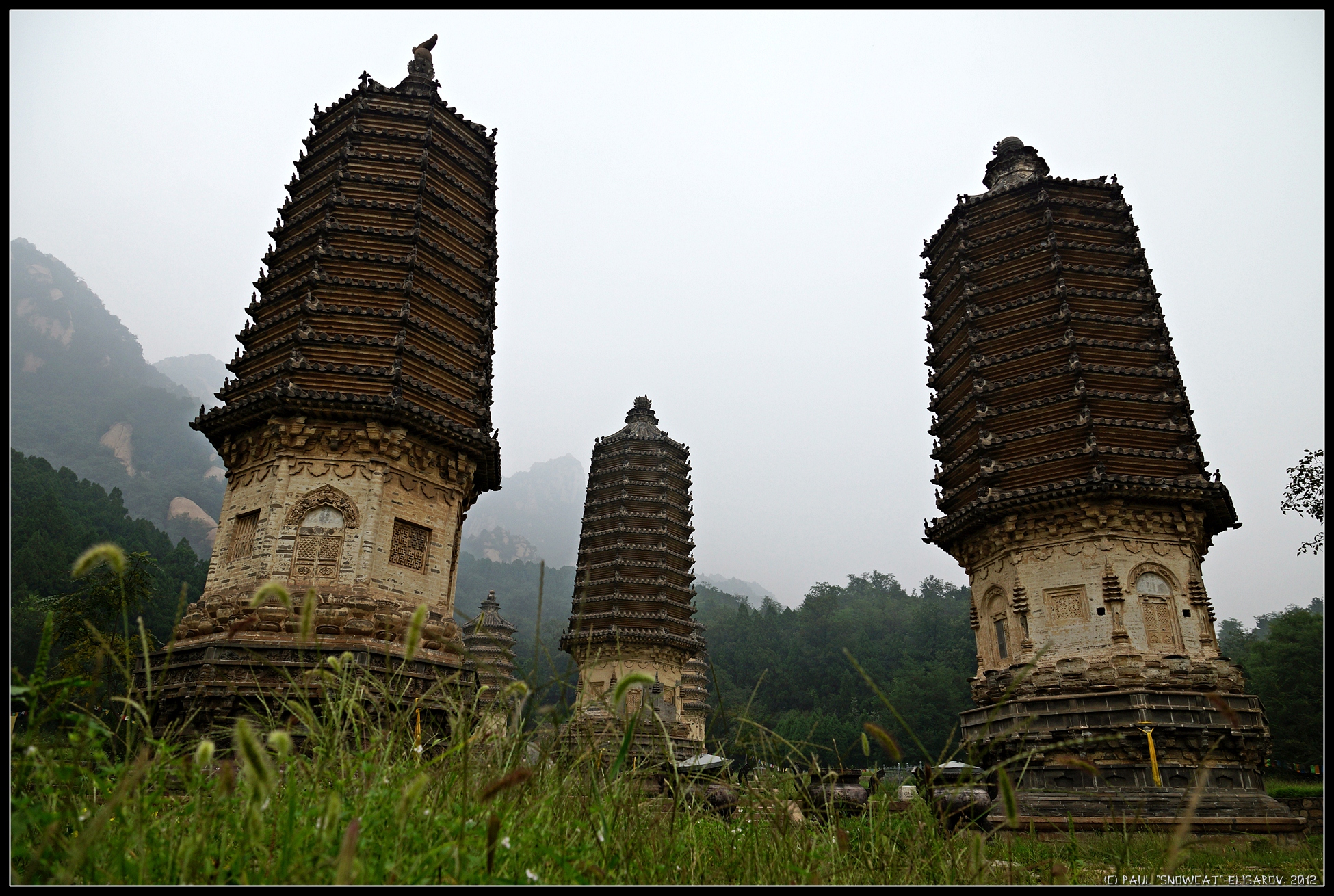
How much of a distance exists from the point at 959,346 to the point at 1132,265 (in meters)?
4.64

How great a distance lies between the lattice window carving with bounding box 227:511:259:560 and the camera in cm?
1345

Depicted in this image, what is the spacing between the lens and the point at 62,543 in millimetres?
43781

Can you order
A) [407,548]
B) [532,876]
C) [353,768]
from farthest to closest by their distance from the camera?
[407,548]
[353,768]
[532,876]

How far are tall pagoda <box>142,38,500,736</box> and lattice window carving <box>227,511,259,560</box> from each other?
3cm

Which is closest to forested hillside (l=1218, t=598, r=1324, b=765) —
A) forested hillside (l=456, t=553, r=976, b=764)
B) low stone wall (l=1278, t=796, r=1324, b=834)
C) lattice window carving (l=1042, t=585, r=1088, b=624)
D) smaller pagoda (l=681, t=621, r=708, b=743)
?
low stone wall (l=1278, t=796, r=1324, b=834)

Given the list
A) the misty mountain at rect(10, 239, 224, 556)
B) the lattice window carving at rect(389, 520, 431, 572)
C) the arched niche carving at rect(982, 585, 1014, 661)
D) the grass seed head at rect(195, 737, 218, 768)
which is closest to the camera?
the grass seed head at rect(195, 737, 218, 768)

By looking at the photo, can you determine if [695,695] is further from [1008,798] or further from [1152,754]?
[1008,798]

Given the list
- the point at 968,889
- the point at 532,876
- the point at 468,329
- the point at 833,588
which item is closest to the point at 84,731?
the point at 532,876

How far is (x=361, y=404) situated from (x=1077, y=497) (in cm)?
1475

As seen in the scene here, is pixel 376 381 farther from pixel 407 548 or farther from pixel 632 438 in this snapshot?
pixel 632 438

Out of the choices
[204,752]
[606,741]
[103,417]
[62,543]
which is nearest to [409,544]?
[606,741]

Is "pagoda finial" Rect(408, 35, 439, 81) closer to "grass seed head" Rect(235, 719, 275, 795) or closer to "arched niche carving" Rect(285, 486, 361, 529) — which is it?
"arched niche carving" Rect(285, 486, 361, 529)

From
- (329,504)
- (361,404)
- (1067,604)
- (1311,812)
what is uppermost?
(361,404)

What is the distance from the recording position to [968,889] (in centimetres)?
192
